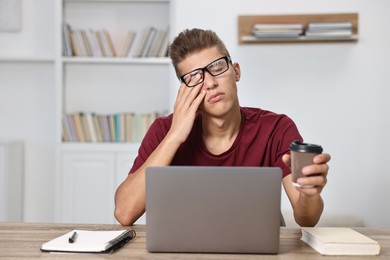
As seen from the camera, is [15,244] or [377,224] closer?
[15,244]

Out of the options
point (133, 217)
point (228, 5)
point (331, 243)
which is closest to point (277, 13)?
point (228, 5)

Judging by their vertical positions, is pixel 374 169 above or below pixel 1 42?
below

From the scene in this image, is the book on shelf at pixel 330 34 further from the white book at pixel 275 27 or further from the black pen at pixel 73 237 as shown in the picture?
the black pen at pixel 73 237

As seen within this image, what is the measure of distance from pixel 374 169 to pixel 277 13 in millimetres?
1233

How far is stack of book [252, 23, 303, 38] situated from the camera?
12.5 feet

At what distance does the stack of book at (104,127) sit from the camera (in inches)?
164

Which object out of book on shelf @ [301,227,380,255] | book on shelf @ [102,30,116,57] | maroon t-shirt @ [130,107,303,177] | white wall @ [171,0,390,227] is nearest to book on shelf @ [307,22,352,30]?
white wall @ [171,0,390,227]

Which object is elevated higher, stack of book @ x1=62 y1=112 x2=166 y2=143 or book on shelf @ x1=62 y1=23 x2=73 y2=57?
book on shelf @ x1=62 y1=23 x2=73 y2=57

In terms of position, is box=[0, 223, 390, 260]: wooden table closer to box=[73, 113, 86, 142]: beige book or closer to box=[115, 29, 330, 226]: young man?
box=[115, 29, 330, 226]: young man

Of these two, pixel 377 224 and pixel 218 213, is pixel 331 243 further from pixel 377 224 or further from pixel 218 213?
pixel 377 224

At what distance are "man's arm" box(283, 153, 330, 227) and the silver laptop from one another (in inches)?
3.8

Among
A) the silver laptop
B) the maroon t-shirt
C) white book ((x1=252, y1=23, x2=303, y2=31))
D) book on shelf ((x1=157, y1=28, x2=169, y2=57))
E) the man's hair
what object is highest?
white book ((x1=252, y1=23, x2=303, y2=31))

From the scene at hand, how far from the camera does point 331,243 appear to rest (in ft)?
4.50

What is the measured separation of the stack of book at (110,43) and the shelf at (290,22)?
2.03 feet
